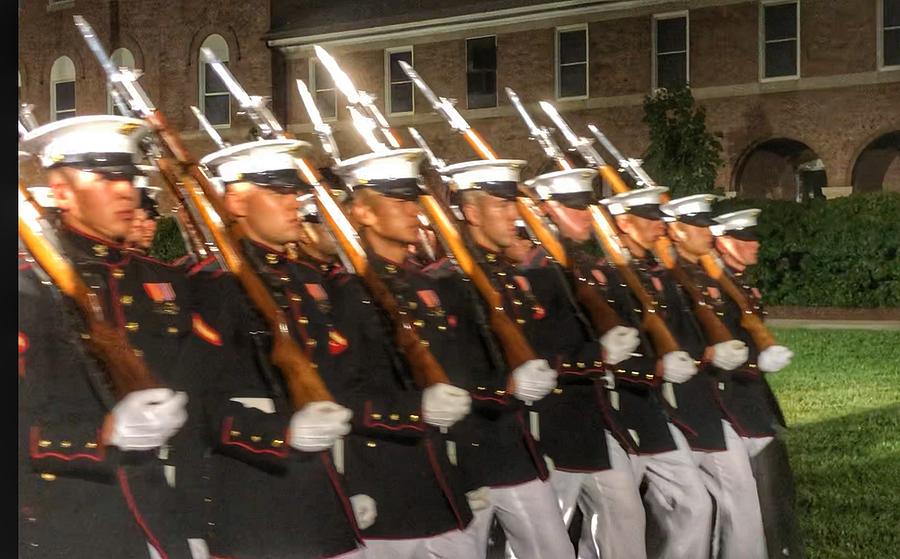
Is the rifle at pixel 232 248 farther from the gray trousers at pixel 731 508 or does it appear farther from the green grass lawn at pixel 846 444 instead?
the green grass lawn at pixel 846 444

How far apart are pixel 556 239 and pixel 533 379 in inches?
20.8

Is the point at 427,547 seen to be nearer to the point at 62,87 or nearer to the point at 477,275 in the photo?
the point at 477,275

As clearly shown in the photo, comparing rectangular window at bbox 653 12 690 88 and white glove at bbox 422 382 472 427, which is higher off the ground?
rectangular window at bbox 653 12 690 88

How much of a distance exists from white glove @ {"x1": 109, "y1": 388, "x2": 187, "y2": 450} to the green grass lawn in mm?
2637

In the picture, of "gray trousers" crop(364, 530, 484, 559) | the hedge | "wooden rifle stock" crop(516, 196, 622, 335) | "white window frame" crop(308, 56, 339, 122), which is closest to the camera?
"gray trousers" crop(364, 530, 484, 559)

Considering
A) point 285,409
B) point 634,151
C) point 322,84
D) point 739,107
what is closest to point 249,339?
point 285,409

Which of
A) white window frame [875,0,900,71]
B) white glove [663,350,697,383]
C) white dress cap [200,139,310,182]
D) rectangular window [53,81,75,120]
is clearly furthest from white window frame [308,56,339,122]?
white window frame [875,0,900,71]

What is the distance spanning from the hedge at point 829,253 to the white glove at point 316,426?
1.97 m

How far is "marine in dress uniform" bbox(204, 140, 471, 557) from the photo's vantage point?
4.02 m

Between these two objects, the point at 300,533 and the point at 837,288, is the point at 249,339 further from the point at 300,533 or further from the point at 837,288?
the point at 837,288

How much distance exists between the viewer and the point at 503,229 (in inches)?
190

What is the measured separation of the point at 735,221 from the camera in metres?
5.29

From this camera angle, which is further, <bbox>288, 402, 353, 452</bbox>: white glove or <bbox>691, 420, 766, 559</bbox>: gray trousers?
<bbox>691, 420, 766, 559</bbox>: gray trousers

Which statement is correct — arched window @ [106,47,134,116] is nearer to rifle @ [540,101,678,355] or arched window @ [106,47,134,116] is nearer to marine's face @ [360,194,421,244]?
marine's face @ [360,194,421,244]
